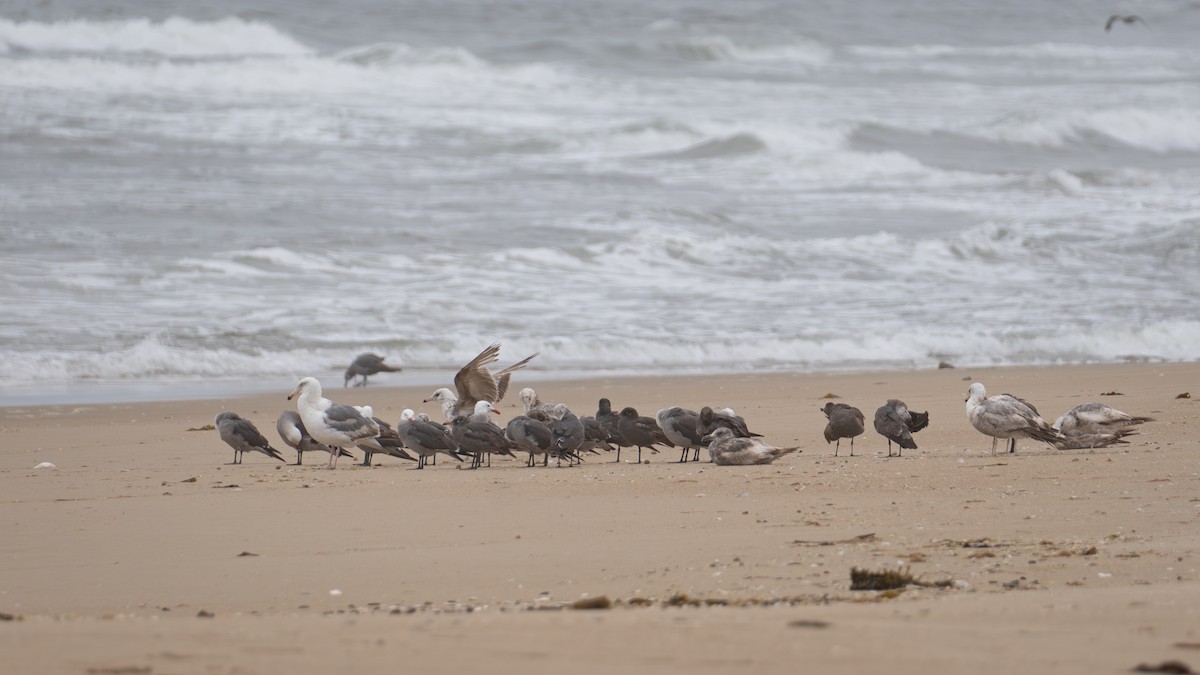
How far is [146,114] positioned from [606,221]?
14379 millimetres

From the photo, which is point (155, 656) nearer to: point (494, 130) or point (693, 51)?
point (494, 130)

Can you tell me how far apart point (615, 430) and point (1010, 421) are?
7.94ft

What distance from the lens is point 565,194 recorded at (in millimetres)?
25984

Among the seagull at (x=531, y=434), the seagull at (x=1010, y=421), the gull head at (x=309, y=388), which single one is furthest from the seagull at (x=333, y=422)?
the seagull at (x=1010, y=421)

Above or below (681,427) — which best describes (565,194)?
above

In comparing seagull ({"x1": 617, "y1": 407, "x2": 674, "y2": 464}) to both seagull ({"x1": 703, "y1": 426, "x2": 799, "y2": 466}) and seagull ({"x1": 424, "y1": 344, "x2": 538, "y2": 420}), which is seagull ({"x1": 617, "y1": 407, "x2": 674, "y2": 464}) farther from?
seagull ({"x1": 424, "y1": 344, "x2": 538, "y2": 420})

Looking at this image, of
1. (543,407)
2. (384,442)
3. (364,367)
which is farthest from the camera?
(364,367)

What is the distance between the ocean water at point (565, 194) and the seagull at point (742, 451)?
6046 mm

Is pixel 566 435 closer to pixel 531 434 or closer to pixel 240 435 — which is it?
pixel 531 434

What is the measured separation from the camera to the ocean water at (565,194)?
15297mm

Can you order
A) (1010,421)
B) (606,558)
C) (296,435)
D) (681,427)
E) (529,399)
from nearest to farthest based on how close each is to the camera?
(606,558) → (1010,421) → (681,427) → (296,435) → (529,399)

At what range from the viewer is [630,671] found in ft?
11.7

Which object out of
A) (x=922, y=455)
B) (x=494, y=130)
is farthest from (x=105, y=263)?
(x=494, y=130)

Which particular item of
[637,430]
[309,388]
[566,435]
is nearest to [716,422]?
[637,430]
